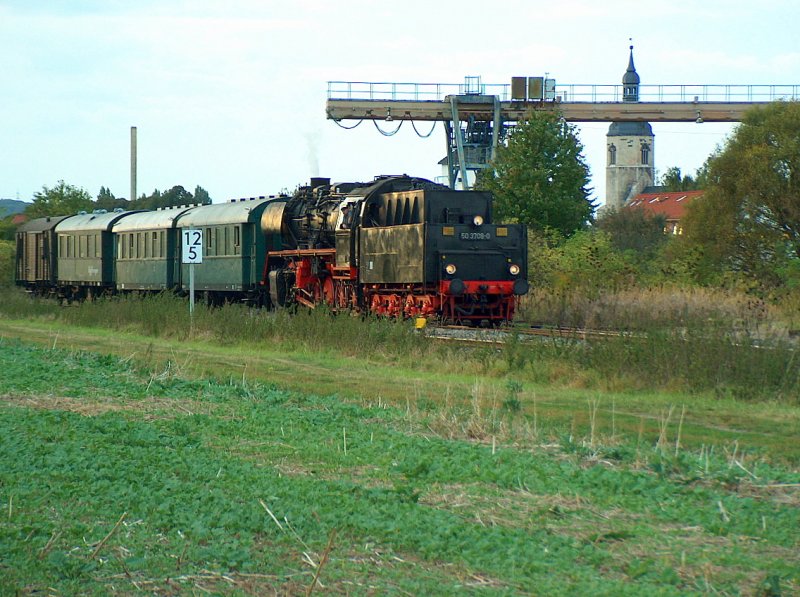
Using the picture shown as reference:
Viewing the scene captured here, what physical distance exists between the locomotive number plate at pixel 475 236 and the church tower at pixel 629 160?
163 m

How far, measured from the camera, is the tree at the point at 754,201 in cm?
3769

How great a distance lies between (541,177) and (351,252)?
54.8 ft

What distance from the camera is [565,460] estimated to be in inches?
368

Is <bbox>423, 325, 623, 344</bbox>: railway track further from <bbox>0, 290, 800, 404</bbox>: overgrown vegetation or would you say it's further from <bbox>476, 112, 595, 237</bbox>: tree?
<bbox>476, 112, 595, 237</bbox>: tree

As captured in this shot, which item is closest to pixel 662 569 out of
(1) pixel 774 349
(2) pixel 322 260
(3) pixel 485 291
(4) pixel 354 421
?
(4) pixel 354 421

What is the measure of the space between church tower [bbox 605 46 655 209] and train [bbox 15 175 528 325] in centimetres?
15418

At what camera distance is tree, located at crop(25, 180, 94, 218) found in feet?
234

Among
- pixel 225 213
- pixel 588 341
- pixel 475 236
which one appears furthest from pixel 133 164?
pixel 588 341

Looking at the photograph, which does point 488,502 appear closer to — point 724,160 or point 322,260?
point 322,260

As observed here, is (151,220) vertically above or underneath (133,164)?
underneath

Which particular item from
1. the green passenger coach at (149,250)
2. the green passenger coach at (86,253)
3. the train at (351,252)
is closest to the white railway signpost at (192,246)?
the train at (351,252)

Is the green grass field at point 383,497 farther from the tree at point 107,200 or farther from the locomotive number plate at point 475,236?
the tree at point 107,200

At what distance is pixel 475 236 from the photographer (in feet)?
87.0

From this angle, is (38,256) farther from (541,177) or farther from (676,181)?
(676,181)
